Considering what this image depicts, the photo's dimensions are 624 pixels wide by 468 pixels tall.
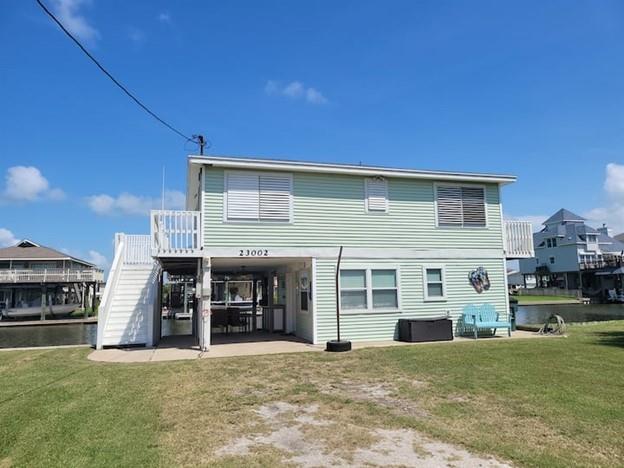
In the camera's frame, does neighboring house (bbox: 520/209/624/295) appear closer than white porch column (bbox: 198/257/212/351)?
No

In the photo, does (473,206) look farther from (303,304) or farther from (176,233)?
(176,233)

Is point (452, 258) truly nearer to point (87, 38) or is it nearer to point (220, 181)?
point (220, 181)

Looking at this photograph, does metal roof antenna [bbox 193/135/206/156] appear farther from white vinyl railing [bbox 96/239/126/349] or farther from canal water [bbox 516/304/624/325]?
canal water [bbox 516/304/624/325]

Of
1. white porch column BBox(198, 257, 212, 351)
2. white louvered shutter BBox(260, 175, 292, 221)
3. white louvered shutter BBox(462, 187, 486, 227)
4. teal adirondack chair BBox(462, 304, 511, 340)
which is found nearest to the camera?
white porch column BBox(198, 257, 212, 351)

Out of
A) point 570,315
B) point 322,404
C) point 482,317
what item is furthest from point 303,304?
point 570,315

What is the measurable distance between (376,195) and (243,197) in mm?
3908

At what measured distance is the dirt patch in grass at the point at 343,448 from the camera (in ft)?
13.1

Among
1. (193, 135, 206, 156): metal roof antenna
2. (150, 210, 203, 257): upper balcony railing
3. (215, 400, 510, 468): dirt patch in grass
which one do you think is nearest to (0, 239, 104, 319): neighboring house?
(193, 135, 206, 156): metal roof antenna

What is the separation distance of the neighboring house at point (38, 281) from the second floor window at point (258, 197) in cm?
2524

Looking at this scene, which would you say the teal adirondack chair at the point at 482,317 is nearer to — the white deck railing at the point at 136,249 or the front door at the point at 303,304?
the front door at the point at 303,304

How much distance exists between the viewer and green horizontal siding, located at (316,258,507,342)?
12172 millimetres

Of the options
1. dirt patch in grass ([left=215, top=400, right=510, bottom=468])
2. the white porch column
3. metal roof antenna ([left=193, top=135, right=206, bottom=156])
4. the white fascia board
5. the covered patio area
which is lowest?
dirt patch in grass ([left=215, top=400, right=510, bottom=468])

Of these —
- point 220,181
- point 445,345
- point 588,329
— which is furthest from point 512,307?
point 220,181

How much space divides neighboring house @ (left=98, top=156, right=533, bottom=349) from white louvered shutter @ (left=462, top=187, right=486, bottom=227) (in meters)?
0.03
